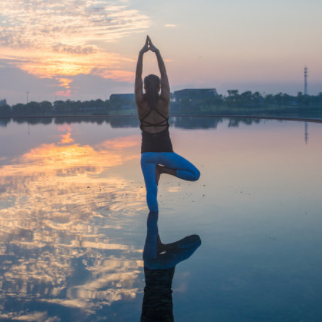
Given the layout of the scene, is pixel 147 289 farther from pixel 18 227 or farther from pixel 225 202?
pixel 225 202

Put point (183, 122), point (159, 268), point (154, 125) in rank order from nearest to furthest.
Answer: point (159, 268)
point (154, 125)
point (183, 122)

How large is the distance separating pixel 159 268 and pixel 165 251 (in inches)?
20.2

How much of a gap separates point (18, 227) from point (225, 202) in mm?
2937

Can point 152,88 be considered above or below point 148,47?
below

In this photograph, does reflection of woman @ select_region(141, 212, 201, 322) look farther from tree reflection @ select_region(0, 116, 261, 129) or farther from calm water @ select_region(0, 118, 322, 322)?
tree reflection @ select_region(0, 116, 261, 129)

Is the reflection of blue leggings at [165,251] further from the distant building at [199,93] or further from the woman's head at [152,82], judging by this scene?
the distant building at [199,93]

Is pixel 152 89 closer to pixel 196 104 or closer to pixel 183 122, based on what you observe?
pixel 183 122

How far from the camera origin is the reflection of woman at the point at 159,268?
3.29m

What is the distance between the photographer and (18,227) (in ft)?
18.7

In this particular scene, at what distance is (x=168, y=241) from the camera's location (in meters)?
5.08

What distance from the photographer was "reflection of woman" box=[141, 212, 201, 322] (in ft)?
10.8

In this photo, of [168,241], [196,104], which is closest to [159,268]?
[168,241]

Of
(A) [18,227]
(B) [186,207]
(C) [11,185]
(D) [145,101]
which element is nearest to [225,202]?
(B) [186,207]

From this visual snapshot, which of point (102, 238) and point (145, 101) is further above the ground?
point (145, 101)
